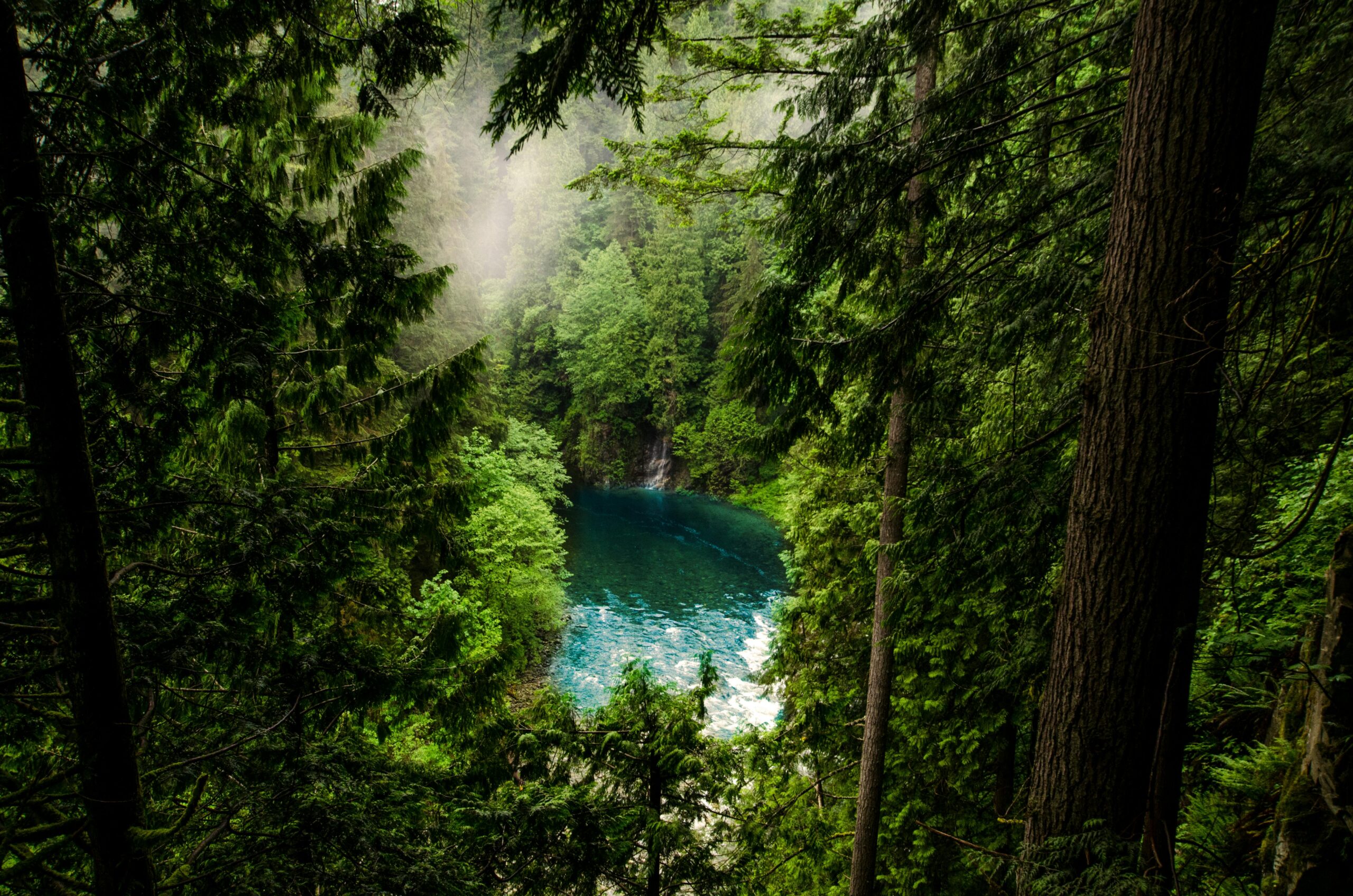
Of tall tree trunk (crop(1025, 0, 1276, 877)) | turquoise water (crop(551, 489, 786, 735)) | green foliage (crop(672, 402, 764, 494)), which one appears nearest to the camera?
tall tree trunk (crop(1025, 0, 1276, 877))

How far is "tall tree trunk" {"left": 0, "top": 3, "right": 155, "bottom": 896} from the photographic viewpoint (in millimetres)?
1774

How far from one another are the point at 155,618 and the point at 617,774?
3.13 meters

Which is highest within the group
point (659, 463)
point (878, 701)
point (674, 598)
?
point (659, 463)

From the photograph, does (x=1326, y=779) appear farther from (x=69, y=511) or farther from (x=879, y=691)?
(x=69, y=511)

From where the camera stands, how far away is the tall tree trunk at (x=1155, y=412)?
5.53ft

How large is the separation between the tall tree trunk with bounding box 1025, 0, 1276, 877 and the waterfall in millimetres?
30876

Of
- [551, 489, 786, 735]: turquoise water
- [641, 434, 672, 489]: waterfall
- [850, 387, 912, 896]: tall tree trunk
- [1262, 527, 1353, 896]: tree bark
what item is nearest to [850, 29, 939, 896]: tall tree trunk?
[850, 387, 912, 896]: tall tree trunk

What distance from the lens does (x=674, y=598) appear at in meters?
18.4

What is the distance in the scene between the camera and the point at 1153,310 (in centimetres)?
178

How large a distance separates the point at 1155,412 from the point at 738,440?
2556mm

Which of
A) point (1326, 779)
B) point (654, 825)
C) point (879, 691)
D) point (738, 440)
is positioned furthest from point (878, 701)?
point (1326, 779)

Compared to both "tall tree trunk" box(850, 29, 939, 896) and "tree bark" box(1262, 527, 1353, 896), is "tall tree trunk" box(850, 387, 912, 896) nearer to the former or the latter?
"tall tree trunk" box(850, 29, 939, 896)

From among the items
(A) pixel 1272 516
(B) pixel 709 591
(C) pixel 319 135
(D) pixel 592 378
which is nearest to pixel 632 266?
(D) pixel 592 378

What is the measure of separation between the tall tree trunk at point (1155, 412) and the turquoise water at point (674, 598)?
984 centimetres
